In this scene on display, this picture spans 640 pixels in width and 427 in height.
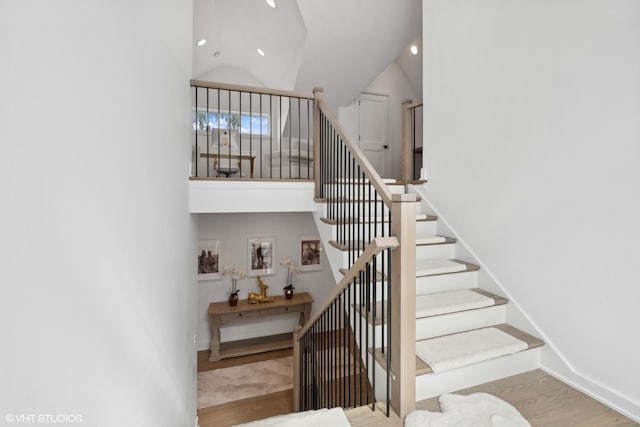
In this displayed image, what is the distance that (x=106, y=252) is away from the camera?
727 millimetres

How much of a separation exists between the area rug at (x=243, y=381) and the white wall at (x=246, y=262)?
0.74 metres

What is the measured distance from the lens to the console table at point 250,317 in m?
4.26

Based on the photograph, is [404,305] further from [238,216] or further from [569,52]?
[238,216]

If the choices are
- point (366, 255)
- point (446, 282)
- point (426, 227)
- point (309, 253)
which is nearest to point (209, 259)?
point (309, 253)

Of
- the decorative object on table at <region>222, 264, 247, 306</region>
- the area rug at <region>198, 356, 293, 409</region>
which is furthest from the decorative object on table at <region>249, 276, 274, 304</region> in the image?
the area rug at <region>198, 356, 293, 409</region>

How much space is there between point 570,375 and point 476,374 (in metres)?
0.57

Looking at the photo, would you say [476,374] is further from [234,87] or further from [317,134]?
[234,87]

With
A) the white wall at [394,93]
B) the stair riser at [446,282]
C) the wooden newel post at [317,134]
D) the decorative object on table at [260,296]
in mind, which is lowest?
the decorative object on table at [260,296]

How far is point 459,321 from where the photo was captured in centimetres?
203

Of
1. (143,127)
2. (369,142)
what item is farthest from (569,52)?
(369,142)

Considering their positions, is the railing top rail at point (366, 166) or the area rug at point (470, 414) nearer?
the area rug at point (470, 414)

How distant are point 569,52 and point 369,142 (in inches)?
154

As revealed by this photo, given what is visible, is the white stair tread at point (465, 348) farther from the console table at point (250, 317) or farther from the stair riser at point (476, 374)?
the console table at point (250, 317)

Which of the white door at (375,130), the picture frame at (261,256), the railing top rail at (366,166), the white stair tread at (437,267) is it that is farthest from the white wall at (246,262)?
the white stair tread at (437,267)
